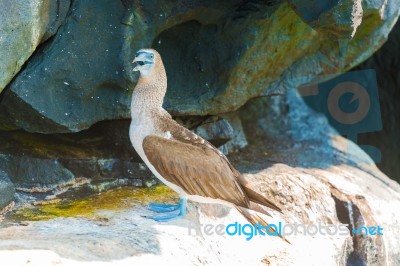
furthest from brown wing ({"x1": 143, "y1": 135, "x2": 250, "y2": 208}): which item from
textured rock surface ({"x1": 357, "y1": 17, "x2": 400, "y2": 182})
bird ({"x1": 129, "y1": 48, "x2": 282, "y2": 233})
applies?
textured rock surface ({"x1": 357, "y1": 17, "x2": 400, "y2": 182})

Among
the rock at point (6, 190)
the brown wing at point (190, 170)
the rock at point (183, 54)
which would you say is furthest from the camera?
the rock at point (183, 54)

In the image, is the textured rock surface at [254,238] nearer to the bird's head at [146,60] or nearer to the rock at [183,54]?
the rock at [183,54]

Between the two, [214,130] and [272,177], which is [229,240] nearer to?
[272,177]

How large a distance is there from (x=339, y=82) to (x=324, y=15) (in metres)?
2.94

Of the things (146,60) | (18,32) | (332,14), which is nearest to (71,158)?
(18,32)

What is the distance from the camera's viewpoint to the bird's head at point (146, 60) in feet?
15.2

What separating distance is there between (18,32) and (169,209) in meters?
1.33

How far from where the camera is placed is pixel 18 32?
4.78 meters

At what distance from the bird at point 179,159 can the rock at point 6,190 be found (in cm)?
84

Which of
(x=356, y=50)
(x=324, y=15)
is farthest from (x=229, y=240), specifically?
(x=356, y=50)

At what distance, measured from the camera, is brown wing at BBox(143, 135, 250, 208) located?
452cm

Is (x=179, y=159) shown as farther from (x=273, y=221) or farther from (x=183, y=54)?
(x=183, y=54)

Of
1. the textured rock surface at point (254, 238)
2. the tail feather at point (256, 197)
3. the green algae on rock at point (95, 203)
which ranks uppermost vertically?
the tail feather at point (256, 197)

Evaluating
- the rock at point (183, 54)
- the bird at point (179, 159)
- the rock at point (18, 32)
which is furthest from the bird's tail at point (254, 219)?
the rock at point (18, 32)
